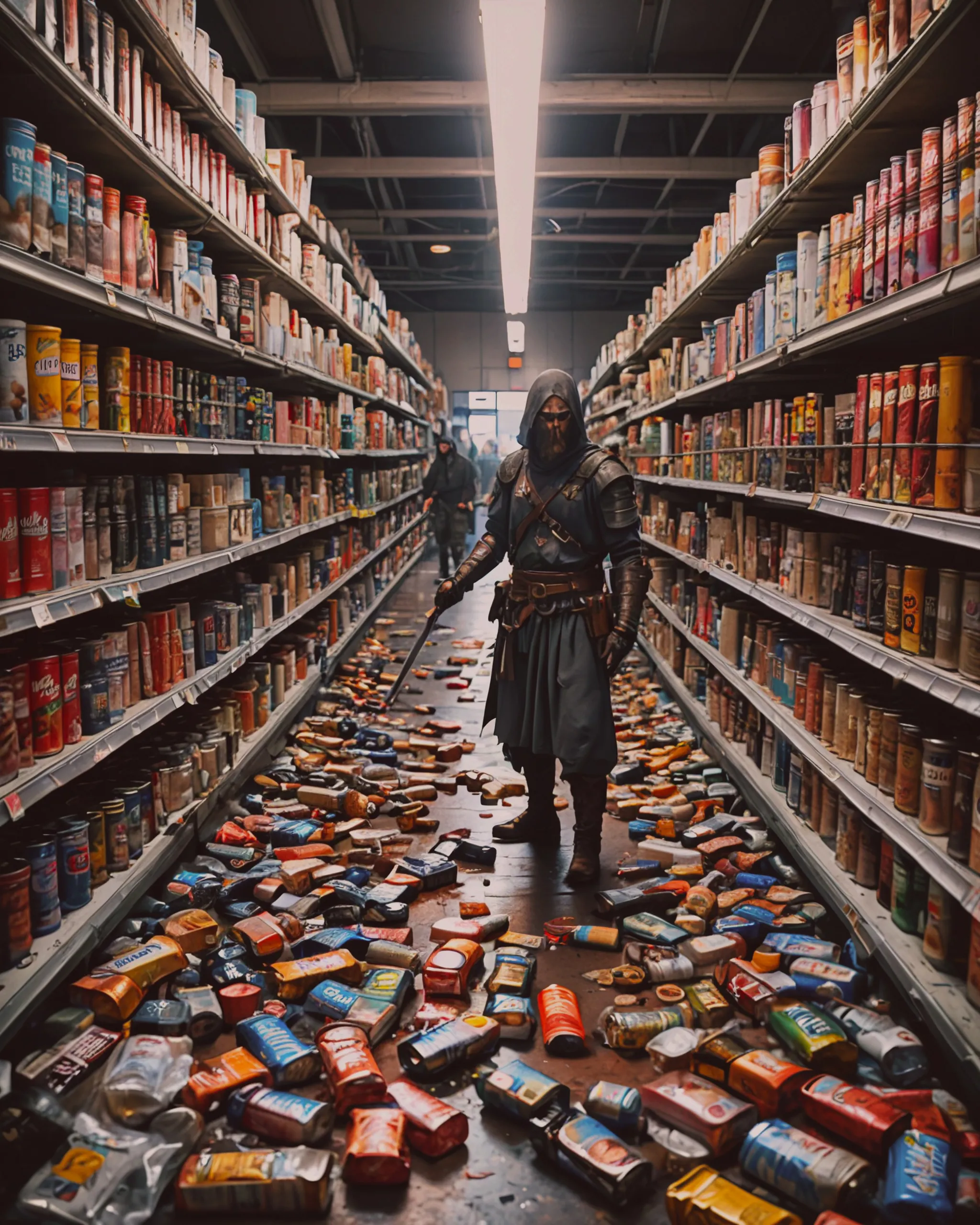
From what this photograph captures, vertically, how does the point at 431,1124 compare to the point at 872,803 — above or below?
below

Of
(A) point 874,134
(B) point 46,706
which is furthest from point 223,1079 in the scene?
(A) point 874,134

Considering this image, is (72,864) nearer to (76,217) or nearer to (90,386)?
(90,386)

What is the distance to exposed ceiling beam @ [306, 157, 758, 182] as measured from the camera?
376 inches

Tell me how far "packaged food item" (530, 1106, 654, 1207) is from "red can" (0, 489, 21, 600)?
5.84ft

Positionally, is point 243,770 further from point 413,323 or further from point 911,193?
point 413,323

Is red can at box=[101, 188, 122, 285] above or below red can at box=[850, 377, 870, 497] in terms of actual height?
above

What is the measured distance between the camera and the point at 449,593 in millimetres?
4273

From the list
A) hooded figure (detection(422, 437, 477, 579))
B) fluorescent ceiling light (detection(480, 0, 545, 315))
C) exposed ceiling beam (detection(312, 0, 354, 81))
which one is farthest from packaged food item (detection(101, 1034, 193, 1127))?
hooded figure (detection(422, 437, 477, 579))

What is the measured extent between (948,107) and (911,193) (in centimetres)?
32

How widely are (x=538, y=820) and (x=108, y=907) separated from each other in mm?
1840

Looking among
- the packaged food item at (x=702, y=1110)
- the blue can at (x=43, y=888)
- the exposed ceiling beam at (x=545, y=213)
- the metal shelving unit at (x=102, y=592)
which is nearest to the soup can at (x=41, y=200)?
the metal shelving unit at (x=102, y=592)

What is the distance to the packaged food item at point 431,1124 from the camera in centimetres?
217

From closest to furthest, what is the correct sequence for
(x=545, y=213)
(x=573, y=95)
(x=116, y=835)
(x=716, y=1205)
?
(x=716, y=1205) → (x=116, y=835) → (x=573, y=95) → (x=545, y=213)

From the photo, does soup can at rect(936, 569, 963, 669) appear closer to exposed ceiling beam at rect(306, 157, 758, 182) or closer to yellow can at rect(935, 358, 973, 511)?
yellow can at rect(935, 358, 973, 511)
